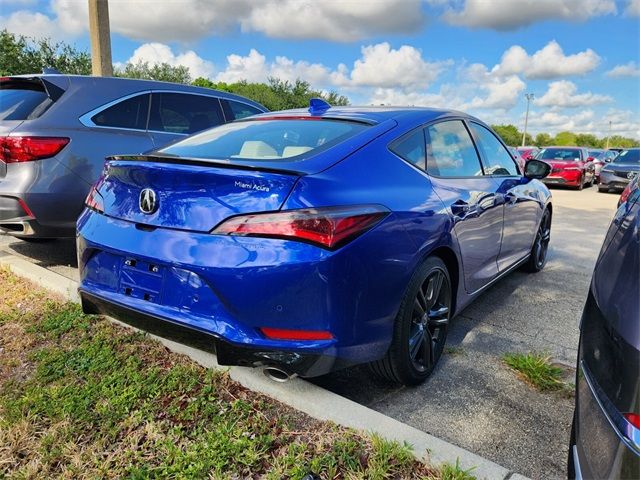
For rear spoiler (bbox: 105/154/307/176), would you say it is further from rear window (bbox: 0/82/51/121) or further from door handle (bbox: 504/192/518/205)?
door handle (bbox: 504/192/518/205)

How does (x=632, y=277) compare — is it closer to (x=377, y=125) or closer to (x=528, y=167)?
(x=377, y=125)

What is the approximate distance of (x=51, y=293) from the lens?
12.0 ft

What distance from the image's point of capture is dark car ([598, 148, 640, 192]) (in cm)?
1578

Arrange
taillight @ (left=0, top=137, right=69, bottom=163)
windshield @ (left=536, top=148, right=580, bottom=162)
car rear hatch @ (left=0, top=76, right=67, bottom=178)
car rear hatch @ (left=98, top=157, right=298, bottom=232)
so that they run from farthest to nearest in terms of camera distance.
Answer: windshield @ (left=536, top=148, right=580, bottom=162), car rear hatch @ (left=0, top=76, right=67, bottom=178), taillight @ (left=0, top=137, right=69, bottom=163), car rear hatch @ (left=98, top=157, right=298, bottom=232)

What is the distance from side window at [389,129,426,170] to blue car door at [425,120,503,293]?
7 cm

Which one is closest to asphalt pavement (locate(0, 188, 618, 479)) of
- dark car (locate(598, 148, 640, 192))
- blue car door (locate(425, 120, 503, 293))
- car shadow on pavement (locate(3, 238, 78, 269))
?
car shadow on pavement (locate(3, 238, 78, 269))

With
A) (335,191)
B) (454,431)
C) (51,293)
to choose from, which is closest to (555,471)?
(454,431)

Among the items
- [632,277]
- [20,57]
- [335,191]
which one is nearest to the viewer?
[632,277]

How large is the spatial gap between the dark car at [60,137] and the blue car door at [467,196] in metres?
2.06

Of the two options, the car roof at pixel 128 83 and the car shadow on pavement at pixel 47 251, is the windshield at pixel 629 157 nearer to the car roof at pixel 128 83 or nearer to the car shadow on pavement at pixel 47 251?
the car roof at pixel 128 83

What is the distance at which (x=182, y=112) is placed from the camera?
5066mm

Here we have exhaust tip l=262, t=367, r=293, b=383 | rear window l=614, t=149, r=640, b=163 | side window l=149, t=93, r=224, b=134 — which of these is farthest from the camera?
rear window l=614, t=149, r=640, b=163

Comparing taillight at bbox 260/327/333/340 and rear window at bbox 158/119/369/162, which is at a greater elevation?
rear window at bbox 158/119/369/162

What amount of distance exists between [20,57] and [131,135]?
82.1 feet
